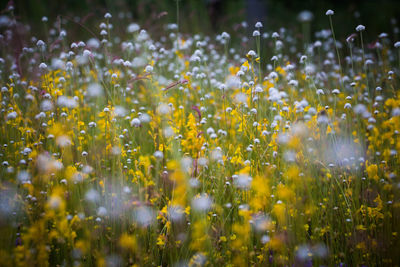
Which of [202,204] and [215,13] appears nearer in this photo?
[202,204]

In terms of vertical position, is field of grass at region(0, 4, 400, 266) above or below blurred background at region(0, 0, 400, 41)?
below

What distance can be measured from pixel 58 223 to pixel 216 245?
0.89 metres

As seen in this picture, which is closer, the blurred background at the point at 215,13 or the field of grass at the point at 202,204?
the field of grass at the point at 202,204

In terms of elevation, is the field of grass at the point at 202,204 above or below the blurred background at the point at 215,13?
below

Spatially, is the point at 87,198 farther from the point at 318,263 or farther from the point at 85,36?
the point at 85,36

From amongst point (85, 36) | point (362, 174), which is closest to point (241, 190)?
point (362, 174)

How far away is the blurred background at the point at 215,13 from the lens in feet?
20.5

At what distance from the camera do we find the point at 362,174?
2.39m

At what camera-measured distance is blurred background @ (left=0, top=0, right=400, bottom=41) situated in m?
6.24

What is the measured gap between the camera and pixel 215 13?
9.48 meters

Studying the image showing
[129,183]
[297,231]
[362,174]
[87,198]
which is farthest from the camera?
[362,174]

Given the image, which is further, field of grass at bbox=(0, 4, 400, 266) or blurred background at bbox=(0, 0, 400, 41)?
blurred background at bbox=(0, 0, 400, 41)

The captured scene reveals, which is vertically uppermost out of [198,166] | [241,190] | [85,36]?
[85,36]

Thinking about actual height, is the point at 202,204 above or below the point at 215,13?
below
